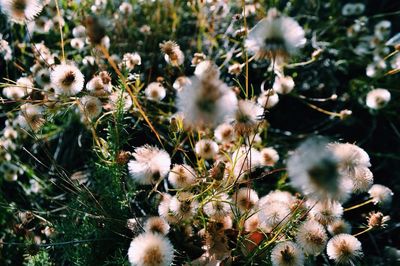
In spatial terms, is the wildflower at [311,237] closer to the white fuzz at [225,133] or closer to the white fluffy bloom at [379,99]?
the white fuzz at [225,133]

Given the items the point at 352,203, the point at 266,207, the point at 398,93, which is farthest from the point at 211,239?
the point at 398,93

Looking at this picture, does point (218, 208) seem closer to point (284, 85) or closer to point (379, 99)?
point (284, 85)

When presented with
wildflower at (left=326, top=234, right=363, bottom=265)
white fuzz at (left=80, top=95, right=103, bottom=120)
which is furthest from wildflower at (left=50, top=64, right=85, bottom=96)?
wildflower at (left=326, top=234, right=363, bottom=265)

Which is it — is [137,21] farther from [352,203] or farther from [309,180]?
[309,180]

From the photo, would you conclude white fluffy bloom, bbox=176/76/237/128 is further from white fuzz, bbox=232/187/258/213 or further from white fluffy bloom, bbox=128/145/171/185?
white fuzz, bbox=232/187/258/213

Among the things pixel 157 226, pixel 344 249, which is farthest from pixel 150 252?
pixel 344 249

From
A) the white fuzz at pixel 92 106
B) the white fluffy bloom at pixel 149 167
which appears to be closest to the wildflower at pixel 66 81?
the white fuzz at pixel 92 106

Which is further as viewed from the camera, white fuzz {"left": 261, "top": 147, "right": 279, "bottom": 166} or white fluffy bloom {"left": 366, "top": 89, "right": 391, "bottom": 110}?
white fluffy bloom {"left": 366, "top": 89, "right": 391, "bottom": 110}
